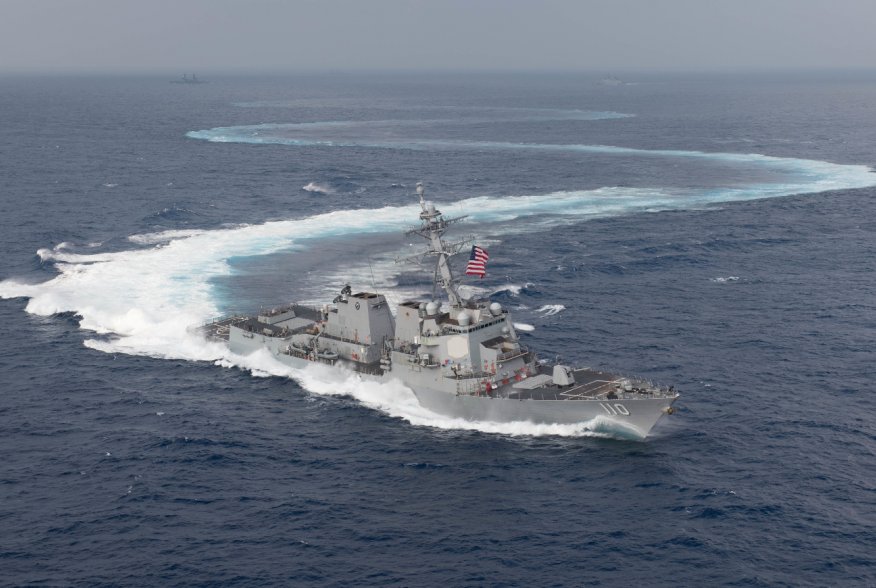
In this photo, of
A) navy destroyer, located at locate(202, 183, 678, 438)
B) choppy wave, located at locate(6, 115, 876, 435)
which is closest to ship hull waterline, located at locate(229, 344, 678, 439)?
navy destroyer, located at locate(202, 183, 678, 438)

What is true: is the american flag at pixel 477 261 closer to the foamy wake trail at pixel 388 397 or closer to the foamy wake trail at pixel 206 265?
the foamy wake trail at pixel 388 397

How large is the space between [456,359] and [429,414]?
424cm

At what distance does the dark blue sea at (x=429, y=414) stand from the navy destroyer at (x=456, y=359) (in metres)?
1.46

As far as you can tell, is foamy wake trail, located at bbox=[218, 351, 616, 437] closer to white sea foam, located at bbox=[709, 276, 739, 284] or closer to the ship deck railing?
the ship deck railing

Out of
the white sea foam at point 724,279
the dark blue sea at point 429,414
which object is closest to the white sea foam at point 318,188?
the dark blue sea at point 429,414

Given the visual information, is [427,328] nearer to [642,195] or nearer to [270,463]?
[270,463]

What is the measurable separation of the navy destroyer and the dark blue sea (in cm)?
146

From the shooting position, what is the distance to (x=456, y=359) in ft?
197

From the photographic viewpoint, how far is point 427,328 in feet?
202

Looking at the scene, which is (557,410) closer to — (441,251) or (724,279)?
(441,251)

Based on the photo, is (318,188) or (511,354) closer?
(511,354)

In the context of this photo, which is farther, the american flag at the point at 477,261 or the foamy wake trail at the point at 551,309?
the foamy wake trail at the point at 551,309

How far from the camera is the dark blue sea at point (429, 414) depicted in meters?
42.8

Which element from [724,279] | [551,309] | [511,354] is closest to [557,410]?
[511,354]
